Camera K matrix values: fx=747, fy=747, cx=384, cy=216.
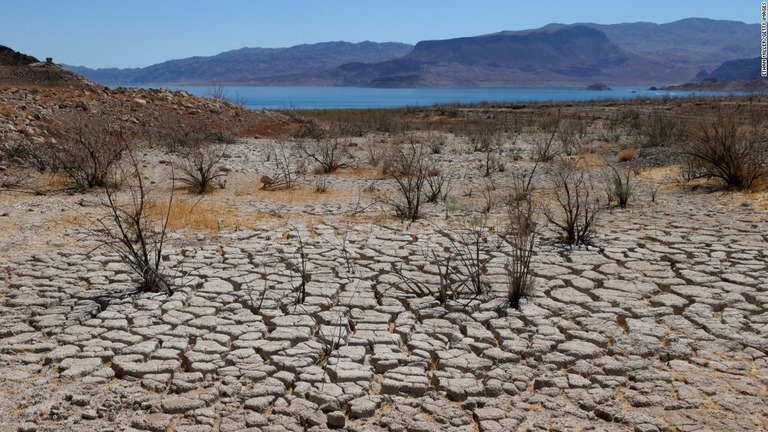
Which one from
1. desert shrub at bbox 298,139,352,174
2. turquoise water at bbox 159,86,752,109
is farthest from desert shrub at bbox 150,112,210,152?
turquoise water at bbox 159,86,752,109

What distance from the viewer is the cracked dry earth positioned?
3.97 m

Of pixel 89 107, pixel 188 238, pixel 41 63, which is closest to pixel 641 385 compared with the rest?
pixel 188 238

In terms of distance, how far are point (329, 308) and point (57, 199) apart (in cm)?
612

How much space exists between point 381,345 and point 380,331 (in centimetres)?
25

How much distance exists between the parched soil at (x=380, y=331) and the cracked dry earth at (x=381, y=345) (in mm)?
16

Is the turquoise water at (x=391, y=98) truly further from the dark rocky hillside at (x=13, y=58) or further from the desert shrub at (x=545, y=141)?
the desert shrub at (x=545, y=141)

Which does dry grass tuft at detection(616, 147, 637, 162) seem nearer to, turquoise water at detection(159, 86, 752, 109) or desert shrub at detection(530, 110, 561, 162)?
desert shrub at detection(530, 110, 561, 162)

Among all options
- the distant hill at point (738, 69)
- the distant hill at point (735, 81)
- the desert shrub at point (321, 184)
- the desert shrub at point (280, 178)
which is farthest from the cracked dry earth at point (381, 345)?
the distant hill at point (738, 69)

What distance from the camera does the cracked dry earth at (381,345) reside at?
13.0 ft

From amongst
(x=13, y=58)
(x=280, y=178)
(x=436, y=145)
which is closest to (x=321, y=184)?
(x=280, y=178)

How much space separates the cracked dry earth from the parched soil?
0.05 feet

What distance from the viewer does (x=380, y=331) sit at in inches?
202

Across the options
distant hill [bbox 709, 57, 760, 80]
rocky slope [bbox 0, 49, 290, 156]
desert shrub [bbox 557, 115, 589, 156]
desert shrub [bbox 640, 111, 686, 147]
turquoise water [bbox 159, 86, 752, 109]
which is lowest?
turquoise water [bbox 159, 86, 752, 109]

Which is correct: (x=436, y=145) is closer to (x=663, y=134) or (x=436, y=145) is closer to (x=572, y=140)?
(x=572, y=140)
